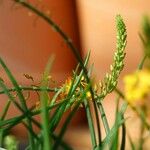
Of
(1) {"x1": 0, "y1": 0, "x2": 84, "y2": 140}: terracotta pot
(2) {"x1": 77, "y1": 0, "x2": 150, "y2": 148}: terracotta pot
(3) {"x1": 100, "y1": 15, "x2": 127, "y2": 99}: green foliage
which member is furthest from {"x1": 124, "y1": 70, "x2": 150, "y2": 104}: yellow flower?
(1) {"x1": 0, "y1": 0, "x2": 84, "y2": 140}: terracotta pot

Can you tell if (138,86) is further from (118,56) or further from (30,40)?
(30,40)

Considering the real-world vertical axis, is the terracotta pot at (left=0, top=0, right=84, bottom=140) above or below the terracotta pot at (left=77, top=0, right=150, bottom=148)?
above

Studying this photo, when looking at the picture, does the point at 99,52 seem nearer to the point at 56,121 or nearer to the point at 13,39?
the point at 13,39

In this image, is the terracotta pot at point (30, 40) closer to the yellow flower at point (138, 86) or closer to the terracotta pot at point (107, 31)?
the terracotta pot at point (107, 31)

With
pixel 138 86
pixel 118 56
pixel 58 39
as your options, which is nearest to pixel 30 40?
pixel 58 39

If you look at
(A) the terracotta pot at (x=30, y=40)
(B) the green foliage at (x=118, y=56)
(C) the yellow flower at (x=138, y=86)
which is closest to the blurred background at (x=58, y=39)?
(A) the terracotta pot at (x=30, y=40)

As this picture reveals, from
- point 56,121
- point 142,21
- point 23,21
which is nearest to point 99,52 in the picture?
point 23,21

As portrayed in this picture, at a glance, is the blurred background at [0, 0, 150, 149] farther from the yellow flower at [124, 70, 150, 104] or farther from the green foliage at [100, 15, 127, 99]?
the yellow flower at [124, 70, 150, 104]
